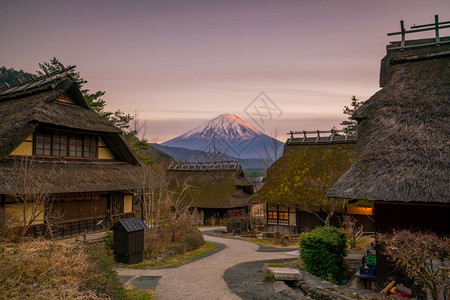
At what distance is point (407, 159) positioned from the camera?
10.7m

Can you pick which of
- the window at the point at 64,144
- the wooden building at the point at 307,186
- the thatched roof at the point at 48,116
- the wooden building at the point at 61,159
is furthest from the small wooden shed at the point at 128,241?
the wooden building at the point at 307,186

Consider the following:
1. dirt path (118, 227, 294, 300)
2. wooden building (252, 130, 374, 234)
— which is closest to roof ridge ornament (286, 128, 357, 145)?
wooden building (252, 130, 374, 234)

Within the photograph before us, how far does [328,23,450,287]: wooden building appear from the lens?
1009 centimetres

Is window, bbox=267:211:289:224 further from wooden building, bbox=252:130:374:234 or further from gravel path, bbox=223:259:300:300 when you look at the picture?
gravel path, bbox=223:259:300:300

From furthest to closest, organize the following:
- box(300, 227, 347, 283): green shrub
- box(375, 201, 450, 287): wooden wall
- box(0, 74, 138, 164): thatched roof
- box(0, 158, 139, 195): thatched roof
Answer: box(0, 74, 138, 164): thatched roof, box(0, 158, 139, 195): thatched roof, box(300, 227, 347, 283): green shrub, box(375, 201, 450, 287): wooden wall

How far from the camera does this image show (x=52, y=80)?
20.5 meters

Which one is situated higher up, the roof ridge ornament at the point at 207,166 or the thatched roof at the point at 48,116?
the thatched roof at the point at 48,116

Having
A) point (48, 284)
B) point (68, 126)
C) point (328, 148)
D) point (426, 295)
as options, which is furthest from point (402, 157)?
point (328, 148)

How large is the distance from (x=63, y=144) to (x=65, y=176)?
2.79m

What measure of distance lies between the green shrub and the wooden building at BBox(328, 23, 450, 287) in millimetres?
1761

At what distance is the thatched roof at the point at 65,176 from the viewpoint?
14391 millimetres

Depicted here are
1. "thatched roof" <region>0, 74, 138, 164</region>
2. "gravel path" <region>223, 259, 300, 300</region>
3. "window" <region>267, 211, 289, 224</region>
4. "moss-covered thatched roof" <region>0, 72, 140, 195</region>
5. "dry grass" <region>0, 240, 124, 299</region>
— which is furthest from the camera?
"window" <region>267, 211, 289, 224</region>

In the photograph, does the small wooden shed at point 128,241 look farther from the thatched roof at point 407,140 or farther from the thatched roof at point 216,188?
the thatched roof at point 216,188

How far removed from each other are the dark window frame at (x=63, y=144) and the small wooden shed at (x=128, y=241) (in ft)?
20.8
